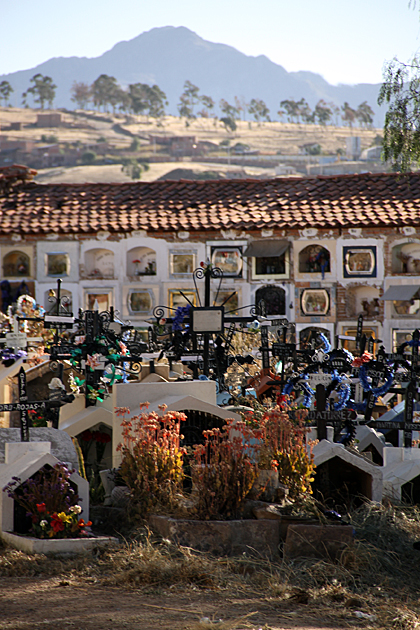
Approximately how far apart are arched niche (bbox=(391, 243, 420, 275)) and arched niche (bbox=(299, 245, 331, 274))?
224 centimetres

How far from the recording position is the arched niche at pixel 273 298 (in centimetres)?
2640

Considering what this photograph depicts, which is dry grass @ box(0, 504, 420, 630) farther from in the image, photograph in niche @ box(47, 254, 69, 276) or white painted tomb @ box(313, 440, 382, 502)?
photograph in niche @ box(47, 254, 69, 276)

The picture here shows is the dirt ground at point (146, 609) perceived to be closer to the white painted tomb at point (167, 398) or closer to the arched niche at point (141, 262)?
the white painted tomb at point (167, 398)

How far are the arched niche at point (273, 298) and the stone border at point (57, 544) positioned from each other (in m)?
18.9

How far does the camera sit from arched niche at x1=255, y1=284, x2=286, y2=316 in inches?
1039

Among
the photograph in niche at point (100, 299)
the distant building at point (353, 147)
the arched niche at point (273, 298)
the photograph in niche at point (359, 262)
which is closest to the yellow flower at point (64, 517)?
the arched niche at point (273, 298)

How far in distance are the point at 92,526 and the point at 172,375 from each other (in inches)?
213

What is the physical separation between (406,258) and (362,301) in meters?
2.08

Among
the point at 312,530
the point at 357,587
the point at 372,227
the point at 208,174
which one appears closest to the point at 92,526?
the point at 312,530

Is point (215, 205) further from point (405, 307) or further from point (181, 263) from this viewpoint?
point (405, 307)

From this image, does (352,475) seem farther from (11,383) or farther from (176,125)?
(176,125)

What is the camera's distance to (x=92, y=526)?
28.3ft

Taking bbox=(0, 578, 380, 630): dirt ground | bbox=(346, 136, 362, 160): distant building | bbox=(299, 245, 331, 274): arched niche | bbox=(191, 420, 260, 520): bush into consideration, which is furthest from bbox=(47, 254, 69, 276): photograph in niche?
bbox=(346, 136, 362, 160): distant building

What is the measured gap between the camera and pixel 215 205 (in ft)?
90.6
